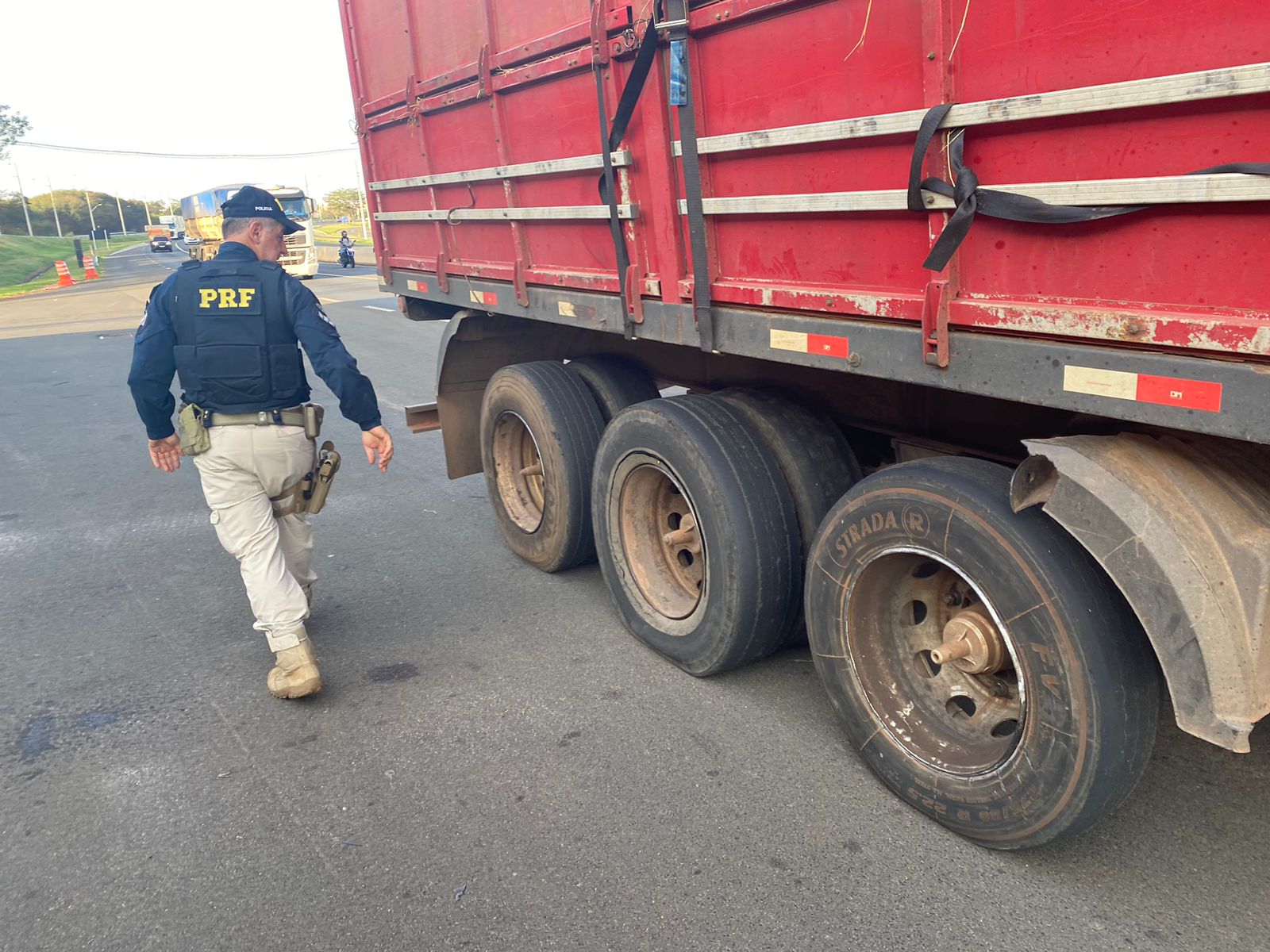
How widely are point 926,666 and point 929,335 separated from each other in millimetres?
1107

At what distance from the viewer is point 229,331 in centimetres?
392

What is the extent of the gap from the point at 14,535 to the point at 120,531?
659mm

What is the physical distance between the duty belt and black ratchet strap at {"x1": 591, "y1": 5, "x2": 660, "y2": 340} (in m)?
1.48

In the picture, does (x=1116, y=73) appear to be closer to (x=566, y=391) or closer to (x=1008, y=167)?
(x=1008, y=167)

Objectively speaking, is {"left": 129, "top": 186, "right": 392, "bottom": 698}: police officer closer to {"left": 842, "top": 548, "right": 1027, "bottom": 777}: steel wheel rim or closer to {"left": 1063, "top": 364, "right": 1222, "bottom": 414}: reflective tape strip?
{"left": 842, "top": 548, "right": 1027, "bottom": 777}: steel wheel rim

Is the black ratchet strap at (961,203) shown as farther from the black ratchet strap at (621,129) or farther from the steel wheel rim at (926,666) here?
the black ratchet strap at (621,129)

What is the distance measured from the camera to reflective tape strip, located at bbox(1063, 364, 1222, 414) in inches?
77.4

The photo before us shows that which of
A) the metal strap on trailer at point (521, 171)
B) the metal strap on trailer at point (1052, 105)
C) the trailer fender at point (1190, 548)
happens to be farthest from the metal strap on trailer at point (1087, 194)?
the metal strap on trailer at point (521, 171)

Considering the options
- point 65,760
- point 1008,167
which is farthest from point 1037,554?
point 65,760

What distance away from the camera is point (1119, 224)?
2092 millimetres

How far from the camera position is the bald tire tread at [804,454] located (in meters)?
3.51

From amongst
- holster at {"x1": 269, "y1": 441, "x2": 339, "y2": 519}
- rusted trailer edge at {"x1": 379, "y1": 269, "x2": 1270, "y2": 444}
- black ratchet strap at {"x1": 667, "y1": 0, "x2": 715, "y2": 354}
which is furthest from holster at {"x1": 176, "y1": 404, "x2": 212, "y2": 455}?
black ratchet strap at {"x1": 667, "y1": 0, "x2": 715, "y2": 354}

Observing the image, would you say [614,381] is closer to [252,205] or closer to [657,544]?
[657,544]

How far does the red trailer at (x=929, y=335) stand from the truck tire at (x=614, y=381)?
73 mm
